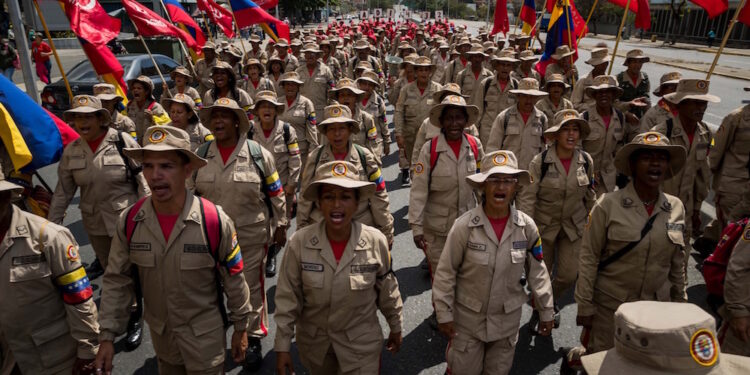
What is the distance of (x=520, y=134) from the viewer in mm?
6055

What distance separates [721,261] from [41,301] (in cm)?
427

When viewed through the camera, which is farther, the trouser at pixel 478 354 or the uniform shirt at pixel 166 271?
the trouser at pixel 478 354

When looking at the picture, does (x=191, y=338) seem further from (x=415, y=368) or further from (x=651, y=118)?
(x=651, y=118)

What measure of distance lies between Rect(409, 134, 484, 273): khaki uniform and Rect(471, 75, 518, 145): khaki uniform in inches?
136

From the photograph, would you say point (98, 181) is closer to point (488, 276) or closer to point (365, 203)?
point (365, 203)

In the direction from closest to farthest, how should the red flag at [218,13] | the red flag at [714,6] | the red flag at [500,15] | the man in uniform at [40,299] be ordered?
1. the man in uniform at [40,299]
2. the red flag at [714,6]
3. the red flag at [218,13]
4. the red flag at [500,15]

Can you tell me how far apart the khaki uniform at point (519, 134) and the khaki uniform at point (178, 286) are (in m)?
3.87

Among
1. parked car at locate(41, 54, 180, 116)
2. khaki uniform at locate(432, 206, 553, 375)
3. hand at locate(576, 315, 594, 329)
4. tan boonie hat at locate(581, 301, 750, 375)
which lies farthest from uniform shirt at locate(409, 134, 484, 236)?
parked car at locate(41, 54, 180, 116)

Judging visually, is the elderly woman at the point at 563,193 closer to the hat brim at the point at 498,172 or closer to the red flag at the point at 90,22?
the hat brim at the point at 498,172

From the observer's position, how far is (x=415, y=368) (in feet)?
14.2

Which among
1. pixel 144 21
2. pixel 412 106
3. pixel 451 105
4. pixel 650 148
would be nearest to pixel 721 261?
pixel 650 148

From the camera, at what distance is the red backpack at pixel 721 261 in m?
3.31

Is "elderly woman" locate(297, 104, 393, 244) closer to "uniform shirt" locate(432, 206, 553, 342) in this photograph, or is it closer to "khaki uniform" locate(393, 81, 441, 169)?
"uniform shirt" locate(432, 206, 553, 342)

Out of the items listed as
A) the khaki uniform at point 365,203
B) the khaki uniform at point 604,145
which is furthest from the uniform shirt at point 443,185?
the khaki uniform at point 604,145
